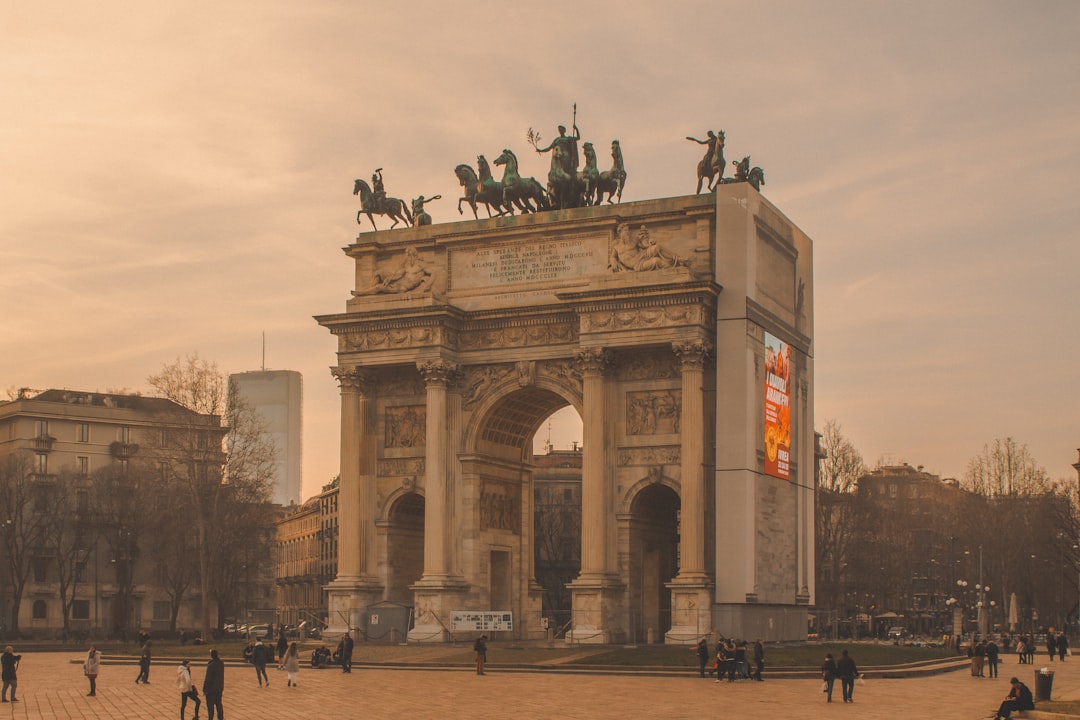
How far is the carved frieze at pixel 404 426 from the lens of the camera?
60281 mm

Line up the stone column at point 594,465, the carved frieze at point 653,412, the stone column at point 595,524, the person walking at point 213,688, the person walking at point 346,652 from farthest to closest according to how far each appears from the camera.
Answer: the carved frieze at point 653,412 < the stone column at point 594,465 < the stone column at point 595,524 < the person walking at point 346,652 < the person walking at point 213,688

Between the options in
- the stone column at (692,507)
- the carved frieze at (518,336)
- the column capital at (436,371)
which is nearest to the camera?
the stone column at (692,507)

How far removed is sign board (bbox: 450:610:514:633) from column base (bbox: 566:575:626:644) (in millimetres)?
3748

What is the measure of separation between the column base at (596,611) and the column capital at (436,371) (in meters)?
9.36

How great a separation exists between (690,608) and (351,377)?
16.5 meters

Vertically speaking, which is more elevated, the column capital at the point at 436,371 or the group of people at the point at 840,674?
the column capital at the point at 436,371

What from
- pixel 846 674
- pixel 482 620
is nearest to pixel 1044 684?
pixel 846 674

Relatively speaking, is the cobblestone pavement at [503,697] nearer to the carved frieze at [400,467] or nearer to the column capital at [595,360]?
the column capital at [595,360]

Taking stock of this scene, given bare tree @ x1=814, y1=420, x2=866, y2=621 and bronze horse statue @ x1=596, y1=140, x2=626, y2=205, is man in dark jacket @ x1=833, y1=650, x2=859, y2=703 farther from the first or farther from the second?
bare tree @ x1=814, y1=420, x2=866, y2=621

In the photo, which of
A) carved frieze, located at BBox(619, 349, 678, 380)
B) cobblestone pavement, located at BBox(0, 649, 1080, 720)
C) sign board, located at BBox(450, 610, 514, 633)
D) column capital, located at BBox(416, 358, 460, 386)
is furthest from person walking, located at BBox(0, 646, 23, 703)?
carved frieze, located at BBox(619, 349, 678, 380)

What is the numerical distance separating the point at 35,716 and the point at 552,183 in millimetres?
32995

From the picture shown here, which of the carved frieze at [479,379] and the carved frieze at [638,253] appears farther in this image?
the carved frieze at [479,379]

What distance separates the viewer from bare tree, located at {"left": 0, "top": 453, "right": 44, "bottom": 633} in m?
84.8

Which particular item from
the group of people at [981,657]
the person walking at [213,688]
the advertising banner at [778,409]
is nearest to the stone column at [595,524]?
the advertising banner at [778,409]
